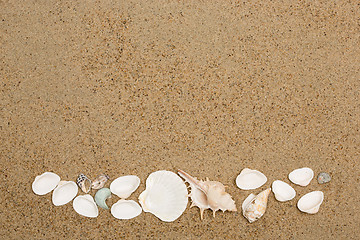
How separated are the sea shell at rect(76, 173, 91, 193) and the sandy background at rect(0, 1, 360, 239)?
27mm

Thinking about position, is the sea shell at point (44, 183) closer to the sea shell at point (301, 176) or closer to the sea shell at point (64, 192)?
the sea shell at point (64, 192)

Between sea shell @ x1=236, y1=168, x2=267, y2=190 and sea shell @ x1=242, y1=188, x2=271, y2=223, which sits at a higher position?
sea shell @ x1=236, y1=168, x2=267, y2=190

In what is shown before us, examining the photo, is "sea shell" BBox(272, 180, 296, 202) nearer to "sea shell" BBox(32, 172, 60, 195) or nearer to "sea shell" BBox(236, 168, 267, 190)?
"sea shell" BBox(236, 168, 267, 190)

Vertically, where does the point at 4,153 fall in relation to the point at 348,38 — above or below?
below

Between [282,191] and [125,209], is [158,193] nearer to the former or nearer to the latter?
[125,209]

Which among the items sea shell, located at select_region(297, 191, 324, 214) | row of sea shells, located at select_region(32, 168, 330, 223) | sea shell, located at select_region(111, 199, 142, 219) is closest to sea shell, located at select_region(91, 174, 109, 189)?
row of sea shells, located at select_region(32, 168, 330, 223)

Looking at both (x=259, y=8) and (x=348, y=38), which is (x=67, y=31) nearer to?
(x=259, y=8)

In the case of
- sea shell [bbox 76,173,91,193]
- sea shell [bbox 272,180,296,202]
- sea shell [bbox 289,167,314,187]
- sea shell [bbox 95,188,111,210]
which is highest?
sea shell [bbox 289,167,314,187]

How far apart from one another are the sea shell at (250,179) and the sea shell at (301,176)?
0.12m

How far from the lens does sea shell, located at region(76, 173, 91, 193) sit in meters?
1.48

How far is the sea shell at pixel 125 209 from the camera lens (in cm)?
147

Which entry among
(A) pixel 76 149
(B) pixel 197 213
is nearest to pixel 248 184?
(B) pixel 197 213

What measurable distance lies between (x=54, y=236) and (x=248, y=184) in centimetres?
86

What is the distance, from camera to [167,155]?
1.50m
